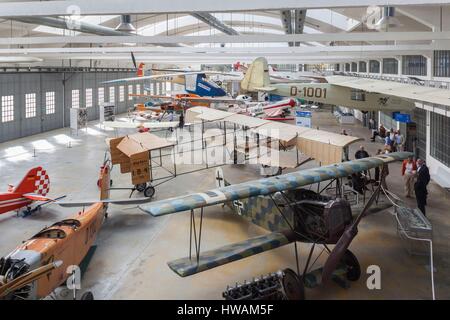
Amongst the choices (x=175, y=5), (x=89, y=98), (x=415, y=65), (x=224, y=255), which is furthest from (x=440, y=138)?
(x=89, y=98)

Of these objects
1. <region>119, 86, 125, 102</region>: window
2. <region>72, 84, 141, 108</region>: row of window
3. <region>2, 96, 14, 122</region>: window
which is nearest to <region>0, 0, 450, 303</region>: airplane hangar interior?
<region>2, 96, 14, 122</region>: window

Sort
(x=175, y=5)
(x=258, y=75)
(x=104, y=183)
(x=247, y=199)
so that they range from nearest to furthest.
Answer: (x=175, y=5) < (x=247, y=199) < (x=104, y=183) < (x=258, y=75)

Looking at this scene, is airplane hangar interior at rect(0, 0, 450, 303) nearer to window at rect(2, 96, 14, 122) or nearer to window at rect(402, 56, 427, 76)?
window at rect(402, 56, 427, 76)

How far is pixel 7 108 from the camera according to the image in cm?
2136

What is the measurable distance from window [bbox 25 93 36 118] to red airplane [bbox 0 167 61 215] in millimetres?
14659

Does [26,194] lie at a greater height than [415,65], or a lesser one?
lesser

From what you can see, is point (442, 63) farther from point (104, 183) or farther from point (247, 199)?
point (104, 183)

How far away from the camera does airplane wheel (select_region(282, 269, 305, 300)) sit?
5832 millimetres

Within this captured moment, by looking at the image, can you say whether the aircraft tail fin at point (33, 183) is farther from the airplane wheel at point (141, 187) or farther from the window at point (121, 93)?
the window at point (121, 93)

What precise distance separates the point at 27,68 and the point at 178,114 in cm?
949

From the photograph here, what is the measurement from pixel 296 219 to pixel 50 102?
22851 mm

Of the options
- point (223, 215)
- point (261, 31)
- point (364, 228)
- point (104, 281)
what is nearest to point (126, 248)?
point (104, 281)

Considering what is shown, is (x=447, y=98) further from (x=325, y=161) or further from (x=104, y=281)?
(x=104, y=281)

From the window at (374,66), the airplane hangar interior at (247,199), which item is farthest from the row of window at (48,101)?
the window at (374,66)
